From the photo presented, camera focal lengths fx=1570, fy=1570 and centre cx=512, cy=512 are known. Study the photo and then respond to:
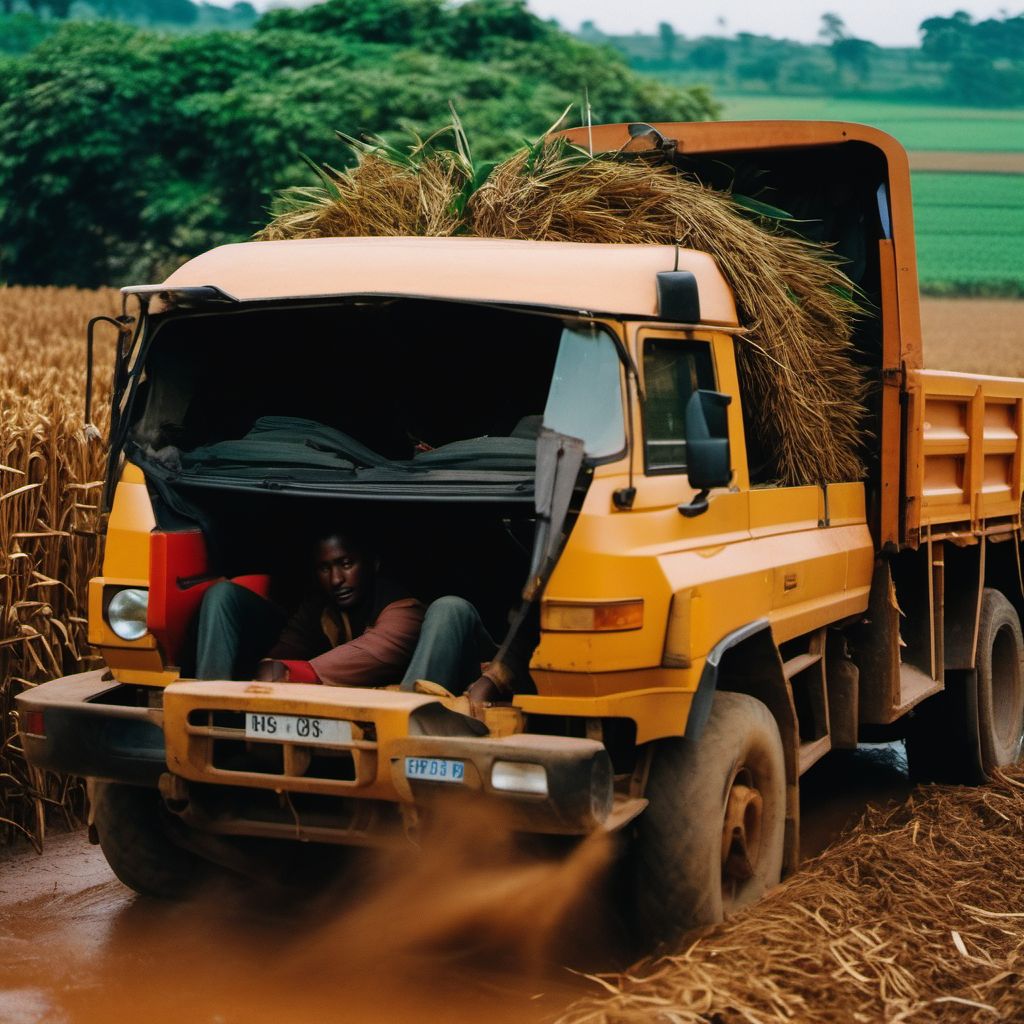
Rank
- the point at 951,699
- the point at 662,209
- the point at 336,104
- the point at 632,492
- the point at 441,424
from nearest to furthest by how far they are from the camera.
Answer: the point at 632,492
the point at 662,209
the point at 441,424
the point at 951,699
the point at 336,104

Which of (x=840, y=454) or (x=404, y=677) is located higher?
(x=840, y=454)

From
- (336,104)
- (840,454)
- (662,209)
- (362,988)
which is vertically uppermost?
(336,104)

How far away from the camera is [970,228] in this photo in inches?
2500

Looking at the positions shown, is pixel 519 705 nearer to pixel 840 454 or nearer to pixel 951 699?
pixel 840 454

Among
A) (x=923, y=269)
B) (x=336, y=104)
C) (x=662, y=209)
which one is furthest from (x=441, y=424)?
(x=923, y=269)

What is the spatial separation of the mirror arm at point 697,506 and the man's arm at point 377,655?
3.58 feet

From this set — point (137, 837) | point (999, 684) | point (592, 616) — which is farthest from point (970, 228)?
point (592, 616)

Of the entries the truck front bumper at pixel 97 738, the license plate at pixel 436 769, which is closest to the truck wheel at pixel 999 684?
the license plate at pixel 436 769

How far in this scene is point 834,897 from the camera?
5715mm

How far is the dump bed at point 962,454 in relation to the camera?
7.11 metres

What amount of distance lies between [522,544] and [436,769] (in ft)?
2.86

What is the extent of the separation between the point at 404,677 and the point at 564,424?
1037 mm

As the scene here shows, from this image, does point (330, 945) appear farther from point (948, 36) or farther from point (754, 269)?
point (948, 36)

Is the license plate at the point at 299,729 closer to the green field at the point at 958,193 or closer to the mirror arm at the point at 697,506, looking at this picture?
the mirror arm at the point at 697,506
